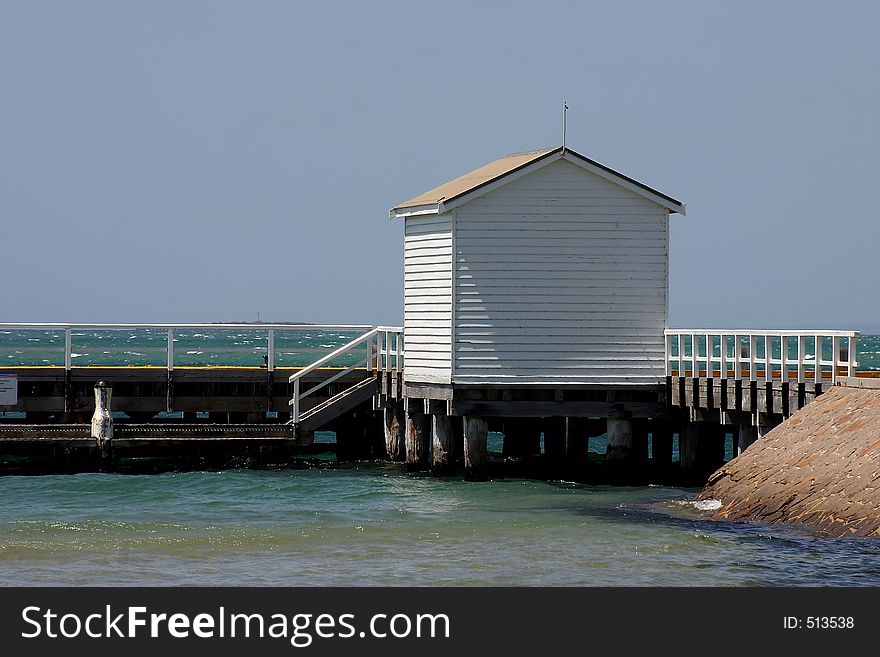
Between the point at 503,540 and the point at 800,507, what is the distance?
420cm

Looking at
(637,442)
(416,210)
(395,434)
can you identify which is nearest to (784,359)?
(637,442)

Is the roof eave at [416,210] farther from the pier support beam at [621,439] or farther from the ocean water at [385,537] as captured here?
the pier support beam at [621,439]

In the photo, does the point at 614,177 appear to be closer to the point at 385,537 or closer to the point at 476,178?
the point at 476,178

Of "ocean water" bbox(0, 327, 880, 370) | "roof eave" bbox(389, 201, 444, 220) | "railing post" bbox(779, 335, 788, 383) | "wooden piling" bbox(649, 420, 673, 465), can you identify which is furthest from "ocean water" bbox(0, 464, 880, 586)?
"ocean water" bbox(0, 327, 880, 370)

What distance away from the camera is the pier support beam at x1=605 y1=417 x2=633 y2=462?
94.7ft

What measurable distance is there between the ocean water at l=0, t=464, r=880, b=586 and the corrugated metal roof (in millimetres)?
5280

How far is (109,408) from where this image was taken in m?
29.6

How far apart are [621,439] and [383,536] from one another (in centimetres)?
760

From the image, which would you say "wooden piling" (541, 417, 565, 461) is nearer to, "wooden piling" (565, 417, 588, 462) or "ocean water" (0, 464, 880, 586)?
"wooden piling" (565, 417, 588, 462)

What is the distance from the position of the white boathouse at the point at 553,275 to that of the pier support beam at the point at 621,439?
45.0 inches

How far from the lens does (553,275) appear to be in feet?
90.7

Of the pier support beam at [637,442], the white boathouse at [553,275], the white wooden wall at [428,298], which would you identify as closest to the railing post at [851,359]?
the white boathouse at [553,275]
